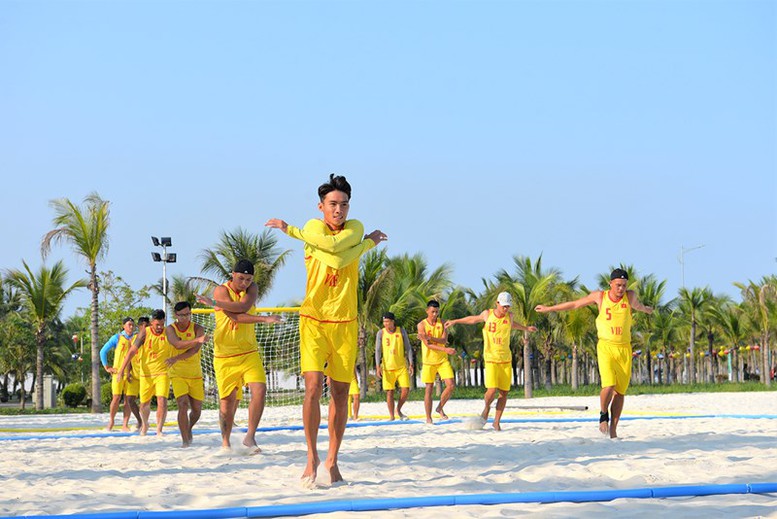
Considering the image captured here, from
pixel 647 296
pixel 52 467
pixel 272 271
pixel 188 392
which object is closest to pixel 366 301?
pixel 272 271

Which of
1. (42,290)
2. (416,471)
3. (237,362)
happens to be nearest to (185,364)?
(237,362)

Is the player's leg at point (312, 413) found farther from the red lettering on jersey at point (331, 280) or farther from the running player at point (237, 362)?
the running player at point (237, 362)

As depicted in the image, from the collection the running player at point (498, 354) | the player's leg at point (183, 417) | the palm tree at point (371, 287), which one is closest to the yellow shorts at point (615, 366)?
the running player at point (498, 354)

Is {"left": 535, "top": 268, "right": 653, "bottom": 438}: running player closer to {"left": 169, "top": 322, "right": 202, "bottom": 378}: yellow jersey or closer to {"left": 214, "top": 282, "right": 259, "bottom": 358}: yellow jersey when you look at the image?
{"left": 214, "top": 282, "right": 259, "bottom": 358}: yellow jersey

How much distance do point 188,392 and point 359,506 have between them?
577 centimetres

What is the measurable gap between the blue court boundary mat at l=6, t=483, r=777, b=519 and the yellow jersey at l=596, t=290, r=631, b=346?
178 inches

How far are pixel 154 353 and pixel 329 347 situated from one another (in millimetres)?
6713

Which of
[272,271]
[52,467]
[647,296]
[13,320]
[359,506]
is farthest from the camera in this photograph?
[13,320]

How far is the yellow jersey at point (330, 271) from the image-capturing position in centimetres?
655

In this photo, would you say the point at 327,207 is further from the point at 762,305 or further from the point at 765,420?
the point at 762,305

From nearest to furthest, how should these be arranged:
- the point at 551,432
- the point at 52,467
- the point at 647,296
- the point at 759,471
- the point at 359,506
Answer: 1. the point at 359,506
2. the point at 759,471
3. the point at 52,467
4. the point at 551,432
5. the point at 647,296

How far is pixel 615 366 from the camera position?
1049 cm

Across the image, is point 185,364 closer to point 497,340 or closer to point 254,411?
point 254,411

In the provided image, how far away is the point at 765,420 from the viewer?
14.6 metres
